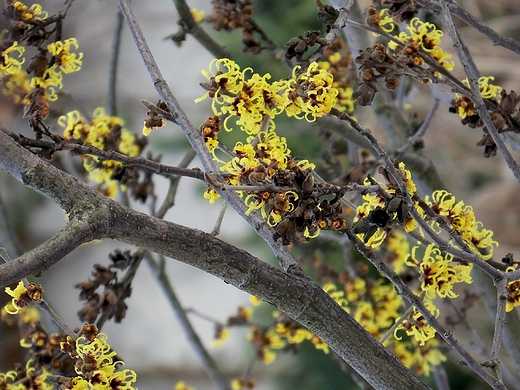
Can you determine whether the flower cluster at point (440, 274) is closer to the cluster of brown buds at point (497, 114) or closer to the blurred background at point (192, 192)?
the cluster of brown buds at point (497, 114)

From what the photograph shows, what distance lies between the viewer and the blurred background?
127 cm

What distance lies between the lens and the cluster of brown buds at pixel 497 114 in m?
0.44

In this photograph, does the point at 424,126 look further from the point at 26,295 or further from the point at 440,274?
the point at 26,295

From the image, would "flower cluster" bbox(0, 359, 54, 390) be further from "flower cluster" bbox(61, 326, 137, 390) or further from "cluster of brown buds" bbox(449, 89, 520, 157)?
"cluster of brown buds" bbox(449, 89, 520, 157)

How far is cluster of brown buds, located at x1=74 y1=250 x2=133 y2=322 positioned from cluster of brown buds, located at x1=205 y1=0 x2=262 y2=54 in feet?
0.74

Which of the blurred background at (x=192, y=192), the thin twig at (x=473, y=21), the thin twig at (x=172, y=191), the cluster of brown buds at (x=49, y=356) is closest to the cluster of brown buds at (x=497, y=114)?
the thin twig at (x=473, y=21)

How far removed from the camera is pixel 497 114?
44cm

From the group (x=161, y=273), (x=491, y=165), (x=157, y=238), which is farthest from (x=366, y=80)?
(x=491, y=165)

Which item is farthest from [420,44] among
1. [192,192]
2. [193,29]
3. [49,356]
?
[192,192]

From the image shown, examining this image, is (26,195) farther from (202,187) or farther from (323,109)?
(323,109)

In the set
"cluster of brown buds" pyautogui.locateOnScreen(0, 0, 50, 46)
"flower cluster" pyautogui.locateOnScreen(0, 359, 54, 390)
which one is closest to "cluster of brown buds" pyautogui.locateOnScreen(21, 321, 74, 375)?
"flower cluster" pyautogui.locateOnScreen(0, 359, 54, 390)

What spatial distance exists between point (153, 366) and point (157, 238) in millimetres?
1588

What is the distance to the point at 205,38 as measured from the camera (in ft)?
1.90

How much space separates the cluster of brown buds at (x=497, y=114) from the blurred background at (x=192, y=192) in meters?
0.71
